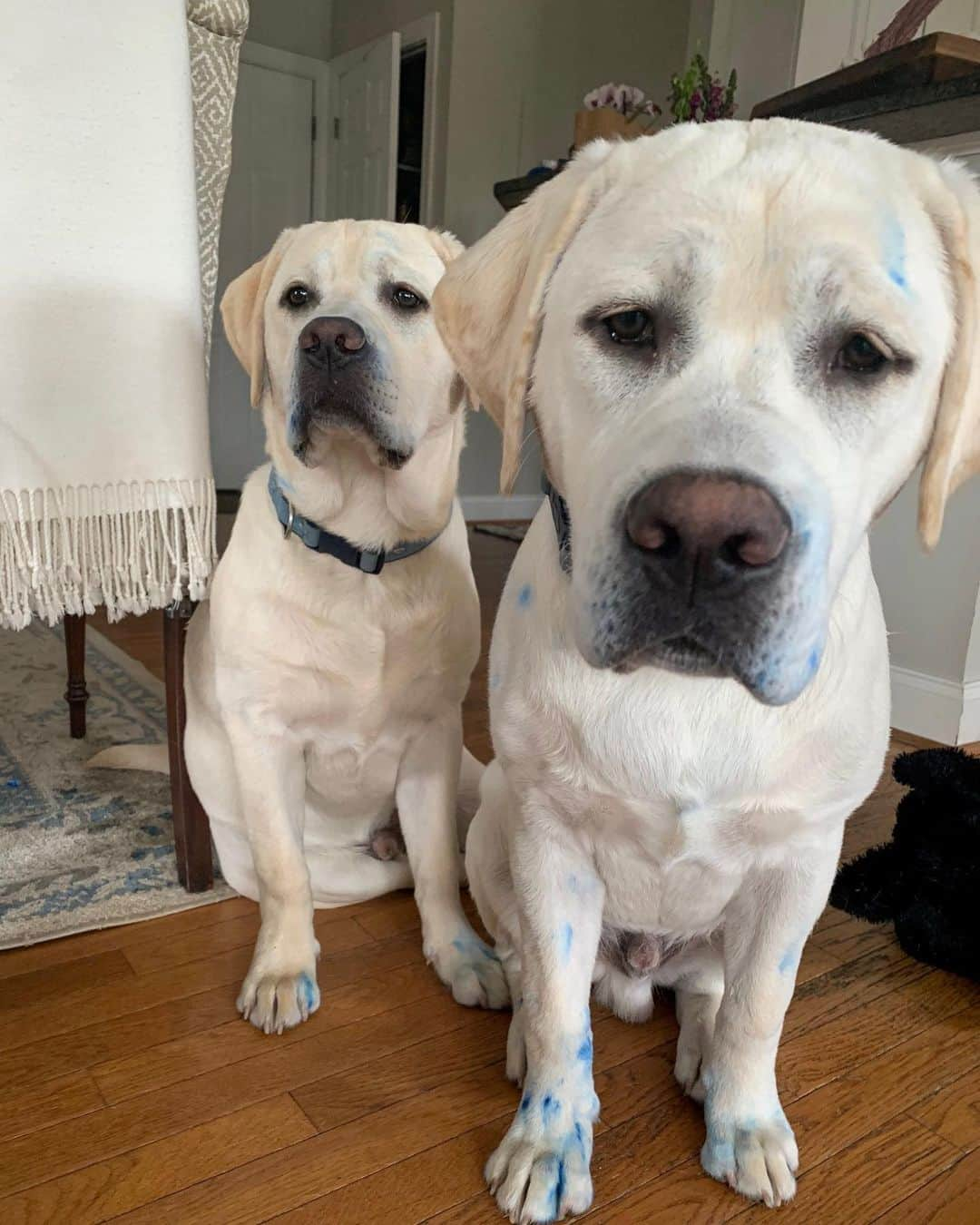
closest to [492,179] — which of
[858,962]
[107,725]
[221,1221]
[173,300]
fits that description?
[107,725]

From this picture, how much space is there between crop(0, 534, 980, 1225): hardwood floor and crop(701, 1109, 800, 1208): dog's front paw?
0.02 meters

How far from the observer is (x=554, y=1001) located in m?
1.00

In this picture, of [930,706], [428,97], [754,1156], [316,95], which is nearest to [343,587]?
[754,1156]

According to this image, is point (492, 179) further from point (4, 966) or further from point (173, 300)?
point (4, 966)

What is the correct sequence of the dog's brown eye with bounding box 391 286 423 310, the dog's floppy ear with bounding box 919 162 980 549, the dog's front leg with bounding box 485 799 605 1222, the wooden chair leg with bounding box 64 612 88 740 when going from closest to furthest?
the dog's floppy ear with bounding box 919 162 980 549 → the dog's front leg with bounding box 485 799 605 1222 → the dog's brown eye with bounding box 391 286 423 310 → the wooden chair leg with bounding box 64 612 88 740

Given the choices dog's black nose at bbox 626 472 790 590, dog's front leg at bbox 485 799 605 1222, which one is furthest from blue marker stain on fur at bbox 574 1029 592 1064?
dog's black nose at bbox 626 472 790 590

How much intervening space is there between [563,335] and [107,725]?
6.07ft

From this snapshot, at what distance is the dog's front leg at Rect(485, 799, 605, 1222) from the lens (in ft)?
3.27

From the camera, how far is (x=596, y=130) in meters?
4.46

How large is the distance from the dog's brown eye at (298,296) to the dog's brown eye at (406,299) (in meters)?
0.13

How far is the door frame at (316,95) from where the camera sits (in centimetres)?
588

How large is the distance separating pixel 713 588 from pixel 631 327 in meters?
0.23

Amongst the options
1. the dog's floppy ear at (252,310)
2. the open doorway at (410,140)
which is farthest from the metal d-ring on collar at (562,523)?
the open doorway at (410,140)

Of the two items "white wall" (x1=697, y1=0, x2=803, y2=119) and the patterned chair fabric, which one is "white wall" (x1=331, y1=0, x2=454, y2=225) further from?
the patterned chair fabric
